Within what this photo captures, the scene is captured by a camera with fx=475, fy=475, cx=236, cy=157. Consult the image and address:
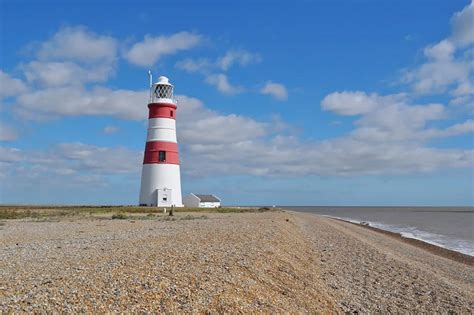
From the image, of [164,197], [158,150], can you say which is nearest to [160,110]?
[158,150]

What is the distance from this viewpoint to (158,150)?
134ft

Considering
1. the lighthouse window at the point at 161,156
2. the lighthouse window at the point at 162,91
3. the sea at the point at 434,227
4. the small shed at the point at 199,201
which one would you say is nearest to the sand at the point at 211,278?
the sea at the point at 434,227

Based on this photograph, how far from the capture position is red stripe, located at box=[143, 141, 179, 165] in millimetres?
41031

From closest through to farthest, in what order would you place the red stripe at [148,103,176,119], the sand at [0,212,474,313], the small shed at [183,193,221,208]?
the sand at [0,212,474,313] → the red stripe at [148,103,176,119] → the small shed at [183,193,221,208]

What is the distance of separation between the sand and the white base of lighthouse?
72.2ft

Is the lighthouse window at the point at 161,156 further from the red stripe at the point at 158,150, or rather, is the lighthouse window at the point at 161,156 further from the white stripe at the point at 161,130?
the white stripe at the point at 161,130

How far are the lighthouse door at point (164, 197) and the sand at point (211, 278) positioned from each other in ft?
72.6

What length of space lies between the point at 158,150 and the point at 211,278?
3133 cm

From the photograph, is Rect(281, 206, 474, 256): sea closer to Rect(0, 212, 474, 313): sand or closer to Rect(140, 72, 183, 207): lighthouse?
Rect(0, 212, 474, 313): sand

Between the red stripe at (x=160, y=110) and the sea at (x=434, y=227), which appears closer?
the sea at (x=434, y=227)

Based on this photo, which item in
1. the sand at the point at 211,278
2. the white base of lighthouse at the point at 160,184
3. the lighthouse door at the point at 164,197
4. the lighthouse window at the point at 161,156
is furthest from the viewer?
the lighthouse door at the point at 164,197

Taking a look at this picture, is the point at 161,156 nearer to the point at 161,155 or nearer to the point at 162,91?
the point at 161,155

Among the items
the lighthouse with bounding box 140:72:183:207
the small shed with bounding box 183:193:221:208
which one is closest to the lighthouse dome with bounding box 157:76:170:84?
the lighthouse with bounding box 140:72:183:207

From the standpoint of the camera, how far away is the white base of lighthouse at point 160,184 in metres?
41.2
